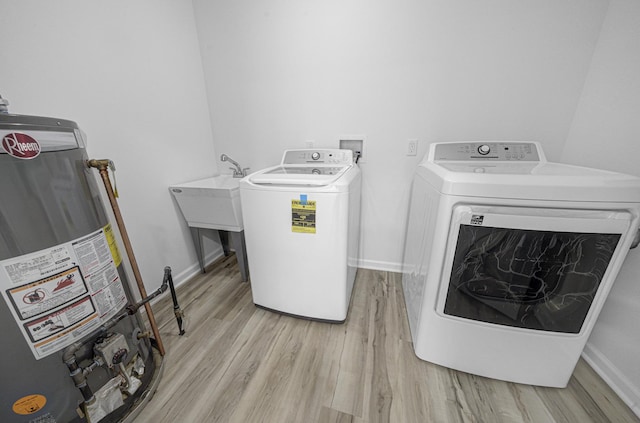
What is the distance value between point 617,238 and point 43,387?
198 cm

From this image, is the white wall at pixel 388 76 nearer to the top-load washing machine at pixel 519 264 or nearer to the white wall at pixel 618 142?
the white wall at pixel 618 142

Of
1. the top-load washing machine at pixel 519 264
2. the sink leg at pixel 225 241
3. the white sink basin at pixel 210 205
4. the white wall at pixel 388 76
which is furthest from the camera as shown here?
the sink leg at pixel 225 241

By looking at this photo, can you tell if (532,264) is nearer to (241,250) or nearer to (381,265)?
(381,265)

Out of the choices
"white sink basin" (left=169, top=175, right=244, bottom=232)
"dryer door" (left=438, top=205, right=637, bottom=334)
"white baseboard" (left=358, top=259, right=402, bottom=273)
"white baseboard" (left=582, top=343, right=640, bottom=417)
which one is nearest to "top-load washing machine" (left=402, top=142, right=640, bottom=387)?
"dryer door" (left=438, top=205, right=637, bottom=334)

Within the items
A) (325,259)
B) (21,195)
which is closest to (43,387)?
(21,195)

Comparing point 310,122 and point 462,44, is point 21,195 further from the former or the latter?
point 462,44

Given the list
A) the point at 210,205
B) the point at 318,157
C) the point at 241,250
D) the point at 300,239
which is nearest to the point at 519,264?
the point at 300,239

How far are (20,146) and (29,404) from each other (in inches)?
31.7

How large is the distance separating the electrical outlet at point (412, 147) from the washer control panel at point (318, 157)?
417 millimetres

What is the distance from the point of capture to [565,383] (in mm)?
953

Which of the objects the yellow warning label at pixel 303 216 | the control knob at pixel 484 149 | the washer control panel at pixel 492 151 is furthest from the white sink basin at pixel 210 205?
the control knob at pixel 484 149

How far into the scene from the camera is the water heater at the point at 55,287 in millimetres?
627

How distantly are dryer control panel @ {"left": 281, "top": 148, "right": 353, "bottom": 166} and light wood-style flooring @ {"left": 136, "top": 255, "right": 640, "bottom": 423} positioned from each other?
1059 mm

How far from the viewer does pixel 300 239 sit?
1163 mm
